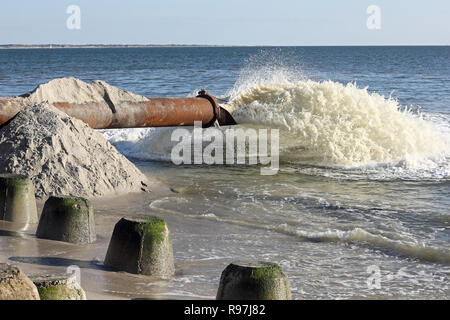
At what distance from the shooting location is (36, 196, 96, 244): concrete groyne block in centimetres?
683

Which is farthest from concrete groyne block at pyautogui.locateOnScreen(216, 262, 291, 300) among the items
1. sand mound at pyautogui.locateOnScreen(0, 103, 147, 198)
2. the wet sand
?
sand mound at pyautogui.locateOnScreen(0, 103, 147, 198)

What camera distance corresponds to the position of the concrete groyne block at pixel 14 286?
362 centimetres

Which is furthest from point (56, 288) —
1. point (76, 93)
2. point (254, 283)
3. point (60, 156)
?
point (76, 93)

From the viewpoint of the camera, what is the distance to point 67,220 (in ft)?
22.4

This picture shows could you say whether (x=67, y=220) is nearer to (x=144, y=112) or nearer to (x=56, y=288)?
(x=56, y=288)

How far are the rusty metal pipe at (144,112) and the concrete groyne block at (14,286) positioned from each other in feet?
20.6

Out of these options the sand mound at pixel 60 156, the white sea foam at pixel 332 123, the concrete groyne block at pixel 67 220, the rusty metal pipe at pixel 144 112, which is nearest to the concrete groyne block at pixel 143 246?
the concrete groyne block at pixel 67 220

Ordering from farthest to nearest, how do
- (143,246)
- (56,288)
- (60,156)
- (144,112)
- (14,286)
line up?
(144,112), (60,156), (143,246), (56,288), (14,286)

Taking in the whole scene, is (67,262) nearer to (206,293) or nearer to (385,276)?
(206,293)

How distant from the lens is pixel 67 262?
20.4ft

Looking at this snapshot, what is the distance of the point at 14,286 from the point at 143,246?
2252 millimetres

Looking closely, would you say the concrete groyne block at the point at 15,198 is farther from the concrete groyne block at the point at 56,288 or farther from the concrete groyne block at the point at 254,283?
the concrete groyne block at the point at 254,283

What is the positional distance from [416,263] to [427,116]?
1579 centimetres

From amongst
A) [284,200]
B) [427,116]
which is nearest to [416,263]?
[284,200]
